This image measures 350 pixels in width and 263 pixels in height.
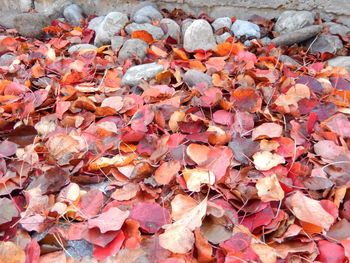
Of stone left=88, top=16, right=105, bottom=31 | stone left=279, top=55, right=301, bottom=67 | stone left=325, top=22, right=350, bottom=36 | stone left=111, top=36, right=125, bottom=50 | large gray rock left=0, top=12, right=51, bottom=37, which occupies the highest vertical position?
stone left=325, top=22, right=350, bottom=36

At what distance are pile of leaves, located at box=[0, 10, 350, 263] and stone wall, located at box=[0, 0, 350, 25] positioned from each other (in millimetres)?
538

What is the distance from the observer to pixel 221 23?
7.95 feet

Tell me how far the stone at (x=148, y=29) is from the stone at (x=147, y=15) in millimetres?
109

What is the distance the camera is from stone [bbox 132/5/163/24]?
8.29 ft

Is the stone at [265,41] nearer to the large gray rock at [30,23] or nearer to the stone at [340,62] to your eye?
the stone at [340,62]

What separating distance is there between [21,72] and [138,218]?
1.24 m

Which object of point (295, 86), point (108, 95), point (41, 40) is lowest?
point (41, 40)

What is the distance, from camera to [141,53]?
217cm

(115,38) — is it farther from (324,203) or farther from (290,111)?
(324,203)

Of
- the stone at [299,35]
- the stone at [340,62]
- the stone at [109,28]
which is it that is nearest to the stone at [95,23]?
the stone at [109,28]

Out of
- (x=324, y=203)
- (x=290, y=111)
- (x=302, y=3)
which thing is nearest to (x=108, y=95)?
(x=290, y=111)

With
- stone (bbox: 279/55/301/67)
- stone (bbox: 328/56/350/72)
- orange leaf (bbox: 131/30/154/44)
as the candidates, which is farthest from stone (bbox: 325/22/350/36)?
orange leaf (bbox: 131/30/154/44)

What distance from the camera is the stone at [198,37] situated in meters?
2.16

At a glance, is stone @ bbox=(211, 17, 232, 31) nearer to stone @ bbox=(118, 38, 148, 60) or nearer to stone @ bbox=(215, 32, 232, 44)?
stone @ bbox=(215, 32, 232, 44)
